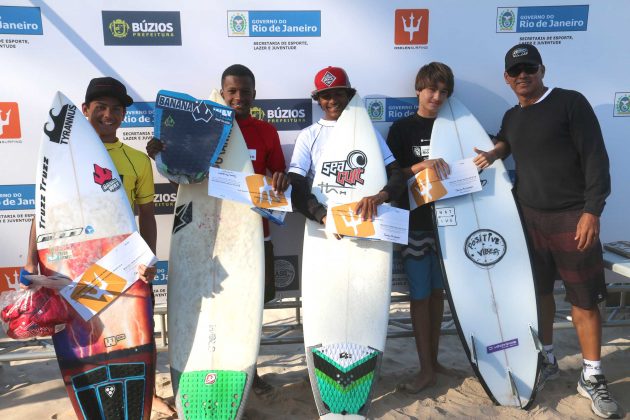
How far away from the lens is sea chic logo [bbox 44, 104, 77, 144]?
219 cm

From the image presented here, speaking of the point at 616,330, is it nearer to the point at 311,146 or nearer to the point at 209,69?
the point at 311,146

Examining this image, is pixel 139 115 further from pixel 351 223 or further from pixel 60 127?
pixel 351 223

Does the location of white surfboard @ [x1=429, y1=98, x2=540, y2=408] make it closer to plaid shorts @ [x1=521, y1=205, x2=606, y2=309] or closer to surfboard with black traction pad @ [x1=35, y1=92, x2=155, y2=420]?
plaid shorts @ [x1=521, y1=205, x2=606, y2=309]

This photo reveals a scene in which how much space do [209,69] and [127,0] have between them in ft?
1.93

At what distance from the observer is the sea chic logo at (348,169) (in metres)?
2.37

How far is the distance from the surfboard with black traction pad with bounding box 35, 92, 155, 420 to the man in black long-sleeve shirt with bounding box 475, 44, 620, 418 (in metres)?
2.11

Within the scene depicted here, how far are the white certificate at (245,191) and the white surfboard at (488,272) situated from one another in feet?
2.99

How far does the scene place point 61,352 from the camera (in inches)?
82.1

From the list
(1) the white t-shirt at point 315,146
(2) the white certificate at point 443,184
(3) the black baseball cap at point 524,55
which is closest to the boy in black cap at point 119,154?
(1) the white t-shirt at point 315,146

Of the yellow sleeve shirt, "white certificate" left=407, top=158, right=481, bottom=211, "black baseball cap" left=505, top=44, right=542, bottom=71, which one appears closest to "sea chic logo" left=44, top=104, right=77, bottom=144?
the yellow sleeve shirt

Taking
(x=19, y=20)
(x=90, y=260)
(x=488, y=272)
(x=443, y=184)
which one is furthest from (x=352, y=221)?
(x=19, y=20)

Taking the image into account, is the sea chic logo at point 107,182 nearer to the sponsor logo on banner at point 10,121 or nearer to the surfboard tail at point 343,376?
the sponsor logo on banner at point 10,121

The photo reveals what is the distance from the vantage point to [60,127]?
2.20 meters

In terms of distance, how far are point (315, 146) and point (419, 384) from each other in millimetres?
1464
